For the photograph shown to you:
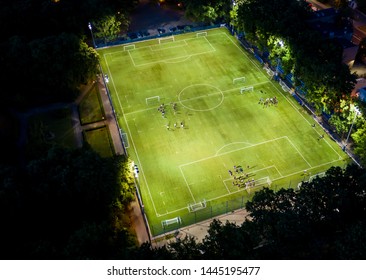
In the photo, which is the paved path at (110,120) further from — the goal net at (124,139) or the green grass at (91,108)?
the green grass at (91,108)

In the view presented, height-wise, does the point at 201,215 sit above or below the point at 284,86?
below

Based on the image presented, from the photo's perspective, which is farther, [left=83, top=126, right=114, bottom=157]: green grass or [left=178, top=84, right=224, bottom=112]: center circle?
[left=178, top=84, right=224, bottom=112]: center circle

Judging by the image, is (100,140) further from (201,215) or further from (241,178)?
(241,178)

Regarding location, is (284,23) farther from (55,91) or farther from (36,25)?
(36,25)

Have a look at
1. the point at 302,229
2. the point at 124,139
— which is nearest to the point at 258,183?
the point at 302,229

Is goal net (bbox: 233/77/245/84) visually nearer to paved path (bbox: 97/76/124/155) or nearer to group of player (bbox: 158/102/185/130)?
A: group of player (bbox: 158/102/185/130)

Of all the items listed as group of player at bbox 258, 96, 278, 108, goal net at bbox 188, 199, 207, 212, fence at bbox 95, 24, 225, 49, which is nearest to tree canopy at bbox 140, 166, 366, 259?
goal net at bbox 188, 199, 207, 212

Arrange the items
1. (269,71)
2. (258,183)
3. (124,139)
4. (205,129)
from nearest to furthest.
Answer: (258,183)
(124,139)
(205,129)
(269,71)
